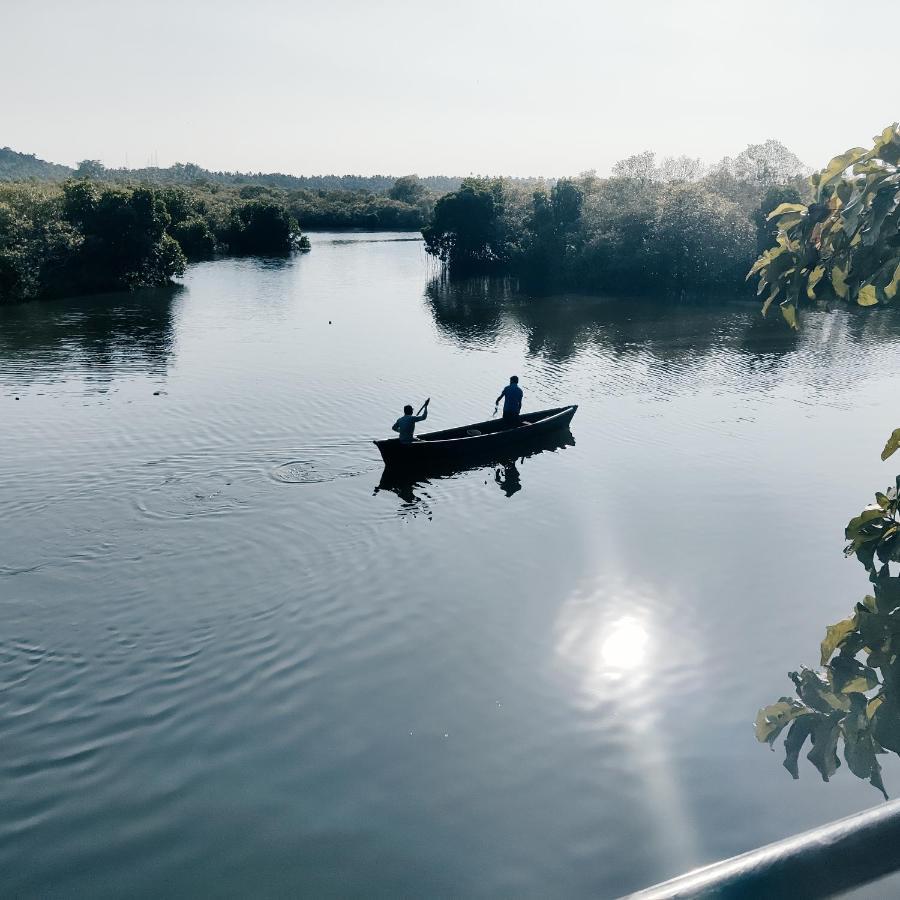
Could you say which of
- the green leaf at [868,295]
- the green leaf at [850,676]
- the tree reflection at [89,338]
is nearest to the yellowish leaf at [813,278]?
the green leaf at [868,295]

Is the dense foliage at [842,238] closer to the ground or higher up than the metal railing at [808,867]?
higher up

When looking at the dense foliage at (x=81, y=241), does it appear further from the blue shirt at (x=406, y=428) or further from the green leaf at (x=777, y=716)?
the green leaf at (x=777, y=716)

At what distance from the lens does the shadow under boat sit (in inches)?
969

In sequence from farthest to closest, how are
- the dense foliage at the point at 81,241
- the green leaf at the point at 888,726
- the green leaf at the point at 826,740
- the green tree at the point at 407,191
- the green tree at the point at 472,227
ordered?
1. the green tree at the point at 407,191
2. the green tree at the point at 472,227
3. the dense foliage at the point at 81,241
4. the green leaf at the point at 826,740
5. the green leaf at the point at 888,726

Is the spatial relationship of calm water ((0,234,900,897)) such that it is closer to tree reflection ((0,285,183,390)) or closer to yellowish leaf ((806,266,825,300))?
tree reflection ((0,285,183,390))

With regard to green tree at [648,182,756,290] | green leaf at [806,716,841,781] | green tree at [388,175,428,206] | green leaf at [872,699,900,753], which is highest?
green tree at [388,175,428,206]

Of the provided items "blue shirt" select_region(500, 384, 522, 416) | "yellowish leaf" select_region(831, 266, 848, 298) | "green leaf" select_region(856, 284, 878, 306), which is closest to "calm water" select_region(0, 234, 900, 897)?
"blue shirt" select_region(500, 384, 522, 416)

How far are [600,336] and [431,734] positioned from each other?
41.1 m

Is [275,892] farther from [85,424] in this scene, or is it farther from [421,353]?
[421,353]

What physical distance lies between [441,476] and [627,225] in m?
51.3

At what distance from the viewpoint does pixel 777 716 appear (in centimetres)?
322

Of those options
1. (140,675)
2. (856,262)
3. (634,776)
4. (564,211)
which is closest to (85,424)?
(140,675)

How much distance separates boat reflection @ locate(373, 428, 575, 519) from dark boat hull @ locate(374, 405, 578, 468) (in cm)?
23

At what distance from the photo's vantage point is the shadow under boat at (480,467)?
24.6m
